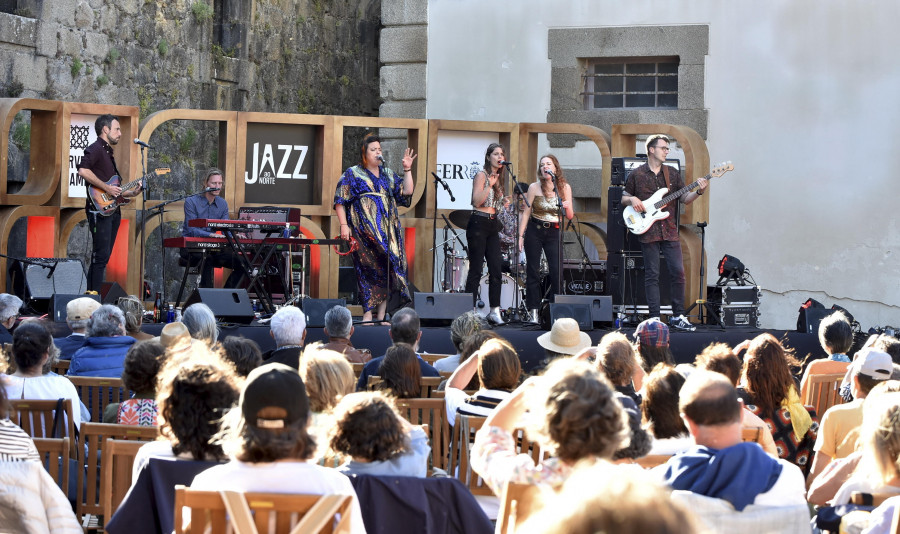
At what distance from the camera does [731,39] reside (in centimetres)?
1191

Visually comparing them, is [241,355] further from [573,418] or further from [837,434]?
[573,418]

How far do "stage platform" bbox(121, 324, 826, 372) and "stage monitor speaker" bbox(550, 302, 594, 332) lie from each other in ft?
0.22

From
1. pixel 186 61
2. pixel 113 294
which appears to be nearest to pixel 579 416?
pixel 113 294

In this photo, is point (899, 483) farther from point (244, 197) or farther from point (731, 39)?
point (731, 39)

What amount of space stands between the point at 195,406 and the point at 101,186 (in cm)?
654

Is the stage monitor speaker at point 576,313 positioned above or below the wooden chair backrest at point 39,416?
above

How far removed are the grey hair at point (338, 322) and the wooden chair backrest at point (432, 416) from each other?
6.36ft

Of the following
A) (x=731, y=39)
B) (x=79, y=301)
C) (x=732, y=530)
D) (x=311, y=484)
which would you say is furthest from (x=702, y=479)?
(x=731, y=39)

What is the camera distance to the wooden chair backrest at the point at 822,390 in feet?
17.6

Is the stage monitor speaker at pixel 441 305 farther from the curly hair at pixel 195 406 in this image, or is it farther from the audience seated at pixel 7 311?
the curly hair at pixel 195 406

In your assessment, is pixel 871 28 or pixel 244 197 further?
pixel 871 28

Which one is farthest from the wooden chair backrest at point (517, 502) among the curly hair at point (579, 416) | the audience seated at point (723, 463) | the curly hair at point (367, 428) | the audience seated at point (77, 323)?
the audience seated at point (77, 323)

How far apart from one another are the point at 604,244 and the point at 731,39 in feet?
8.62

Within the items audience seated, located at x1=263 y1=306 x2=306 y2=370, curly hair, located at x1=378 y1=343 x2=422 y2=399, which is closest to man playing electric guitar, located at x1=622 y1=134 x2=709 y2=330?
audience seated, located at x1=263 y1=306 x2=306 y2=370
